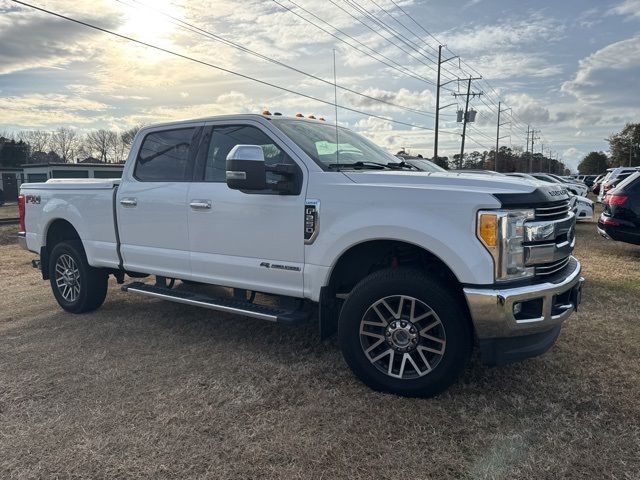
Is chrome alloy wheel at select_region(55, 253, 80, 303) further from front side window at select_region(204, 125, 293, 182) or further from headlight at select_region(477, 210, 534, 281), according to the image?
headlight at select_region(477, 210, 534, 281)

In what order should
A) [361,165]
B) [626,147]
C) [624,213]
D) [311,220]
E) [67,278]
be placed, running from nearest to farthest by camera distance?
[311,220], [361,165], [67,278], [624,213], [626,147]

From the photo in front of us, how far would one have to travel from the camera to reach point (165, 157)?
4.96m

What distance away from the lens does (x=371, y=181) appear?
3.62m

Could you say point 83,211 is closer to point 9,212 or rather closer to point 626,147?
point 9,212

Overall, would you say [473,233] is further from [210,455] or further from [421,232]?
[210,455]

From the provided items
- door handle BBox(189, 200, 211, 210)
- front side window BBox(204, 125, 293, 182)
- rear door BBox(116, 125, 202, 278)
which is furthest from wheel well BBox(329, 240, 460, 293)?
rear door BBox(116, 125, 202, 278)

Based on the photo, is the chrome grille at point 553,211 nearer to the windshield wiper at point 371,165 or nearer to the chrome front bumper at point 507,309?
the chrome front bumper at point 507,309

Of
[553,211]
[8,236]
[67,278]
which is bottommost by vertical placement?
[8,236]

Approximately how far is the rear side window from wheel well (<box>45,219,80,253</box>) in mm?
1452

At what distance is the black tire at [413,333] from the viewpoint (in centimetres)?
329

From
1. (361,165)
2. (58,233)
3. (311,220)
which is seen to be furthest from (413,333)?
(58,233)

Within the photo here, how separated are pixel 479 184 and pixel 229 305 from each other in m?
2.32

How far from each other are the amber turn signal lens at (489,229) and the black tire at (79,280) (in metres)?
4.41

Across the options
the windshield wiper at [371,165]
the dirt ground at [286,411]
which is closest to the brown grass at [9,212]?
the dirt ground at [286,411]
